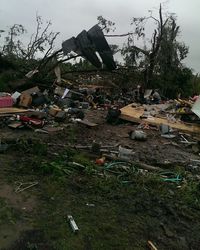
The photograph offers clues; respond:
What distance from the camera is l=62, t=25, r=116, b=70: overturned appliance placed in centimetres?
1234

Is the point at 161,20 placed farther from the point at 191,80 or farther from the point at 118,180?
the point at 118,180

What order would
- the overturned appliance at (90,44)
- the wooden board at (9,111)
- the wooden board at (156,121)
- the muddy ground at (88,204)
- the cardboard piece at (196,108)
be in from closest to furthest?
the muddy ground at (88,204) → the wooden board at (9,111) → the wooden board at (156,121) → the cardboard piece at (196,108) → the overturned appliance at (90,44)

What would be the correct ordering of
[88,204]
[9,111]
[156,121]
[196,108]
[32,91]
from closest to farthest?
Result: [88,204]
[9,111]
[156,121]
[196,108]
[32,91]

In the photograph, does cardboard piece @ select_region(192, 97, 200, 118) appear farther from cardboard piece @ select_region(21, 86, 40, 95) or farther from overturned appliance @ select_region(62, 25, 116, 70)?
cardboard piece @ select_region(21, 86, 40, 95)

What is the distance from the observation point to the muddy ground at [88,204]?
3816mm

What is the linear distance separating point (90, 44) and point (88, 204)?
339 inches

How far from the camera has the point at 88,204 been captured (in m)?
4.56

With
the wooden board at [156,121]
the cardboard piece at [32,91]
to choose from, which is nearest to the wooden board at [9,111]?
the cardboard piece at [32,91]

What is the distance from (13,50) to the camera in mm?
15312

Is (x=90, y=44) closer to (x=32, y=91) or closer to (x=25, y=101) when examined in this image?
(x=32, y=91)

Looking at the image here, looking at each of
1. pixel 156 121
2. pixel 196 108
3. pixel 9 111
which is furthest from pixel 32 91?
pixel 196 108

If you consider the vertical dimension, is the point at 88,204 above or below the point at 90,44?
below

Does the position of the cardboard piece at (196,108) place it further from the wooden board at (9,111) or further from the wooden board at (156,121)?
the wooden board at (9,111)

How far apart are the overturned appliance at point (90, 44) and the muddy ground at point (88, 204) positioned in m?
6.36
